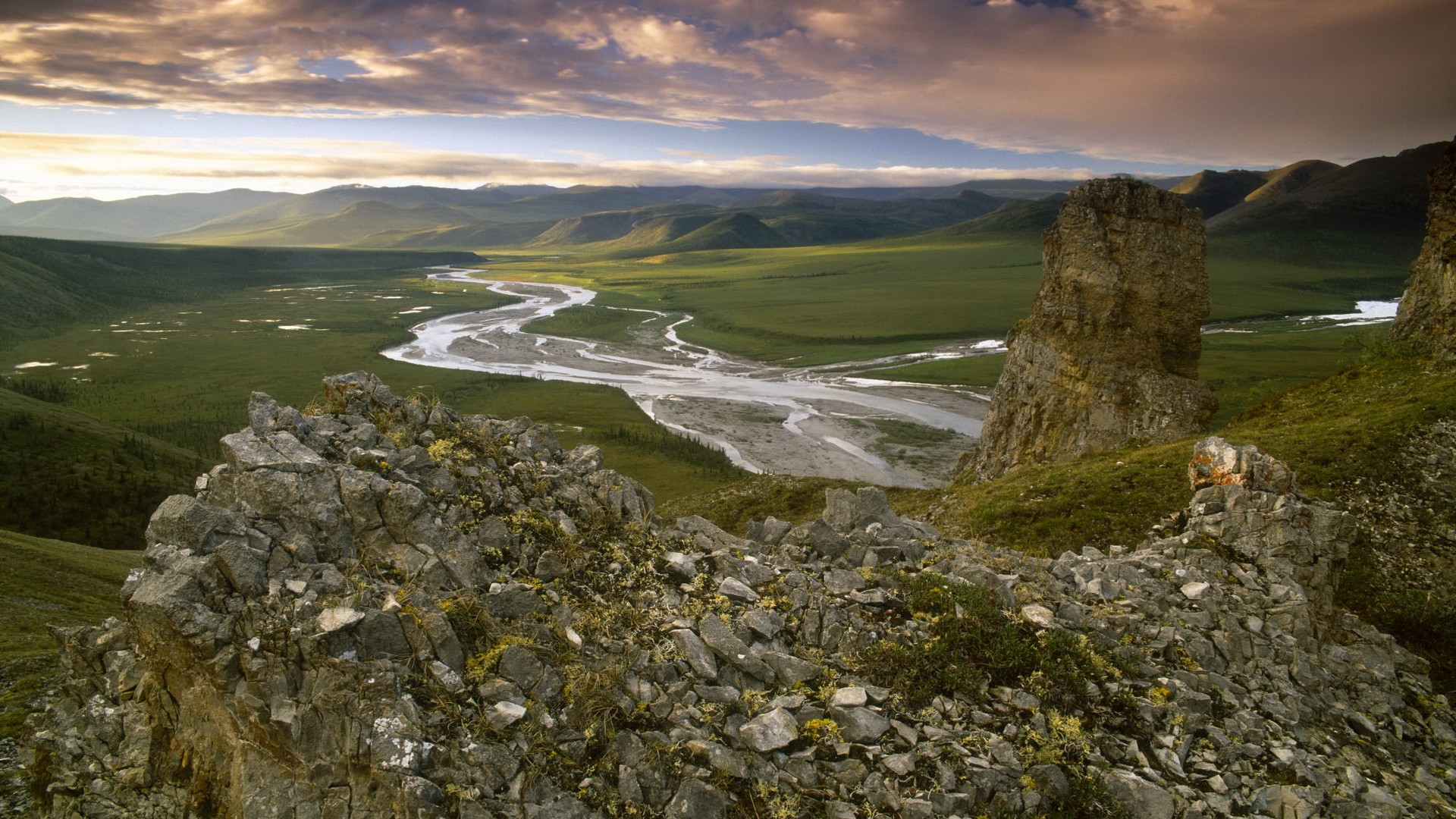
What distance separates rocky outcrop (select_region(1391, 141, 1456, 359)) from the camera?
30781 millimetres

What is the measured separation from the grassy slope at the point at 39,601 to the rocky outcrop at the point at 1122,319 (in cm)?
4107

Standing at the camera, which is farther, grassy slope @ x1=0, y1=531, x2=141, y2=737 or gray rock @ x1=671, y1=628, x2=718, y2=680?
grassy slope @ x1=0, y1=531, x2=141, y2=737

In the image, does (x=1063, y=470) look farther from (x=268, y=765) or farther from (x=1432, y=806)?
(x=268, y=765)

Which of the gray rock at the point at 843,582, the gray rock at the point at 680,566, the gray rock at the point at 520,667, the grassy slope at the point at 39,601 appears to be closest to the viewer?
the gray rock at the point at 520,667

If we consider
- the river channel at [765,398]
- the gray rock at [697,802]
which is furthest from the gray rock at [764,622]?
the river channel at [765,398]

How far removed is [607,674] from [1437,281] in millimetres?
40795

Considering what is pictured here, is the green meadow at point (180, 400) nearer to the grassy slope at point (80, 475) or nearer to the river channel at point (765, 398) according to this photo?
the grassy slope at point (80, 475)

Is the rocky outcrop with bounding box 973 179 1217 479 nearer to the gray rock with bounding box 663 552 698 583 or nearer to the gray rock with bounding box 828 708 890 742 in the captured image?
the gray rock with bounding box 663 552 698 583

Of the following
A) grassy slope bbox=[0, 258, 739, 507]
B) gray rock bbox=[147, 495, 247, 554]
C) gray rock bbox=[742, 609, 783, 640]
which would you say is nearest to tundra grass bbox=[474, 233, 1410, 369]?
grassy slope bbox=[0, 258, 739, 507]

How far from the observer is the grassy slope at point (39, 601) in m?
16.1

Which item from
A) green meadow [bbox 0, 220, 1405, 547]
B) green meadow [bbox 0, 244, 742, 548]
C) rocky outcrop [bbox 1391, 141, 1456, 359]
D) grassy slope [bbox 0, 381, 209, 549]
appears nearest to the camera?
rocky outcrop [bbox 1391, 141, 1456, 359]

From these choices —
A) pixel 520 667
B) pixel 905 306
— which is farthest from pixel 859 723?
pixel 905 306

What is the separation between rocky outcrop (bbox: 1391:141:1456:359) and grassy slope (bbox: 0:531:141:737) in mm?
47992

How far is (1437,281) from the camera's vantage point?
31984 mm
